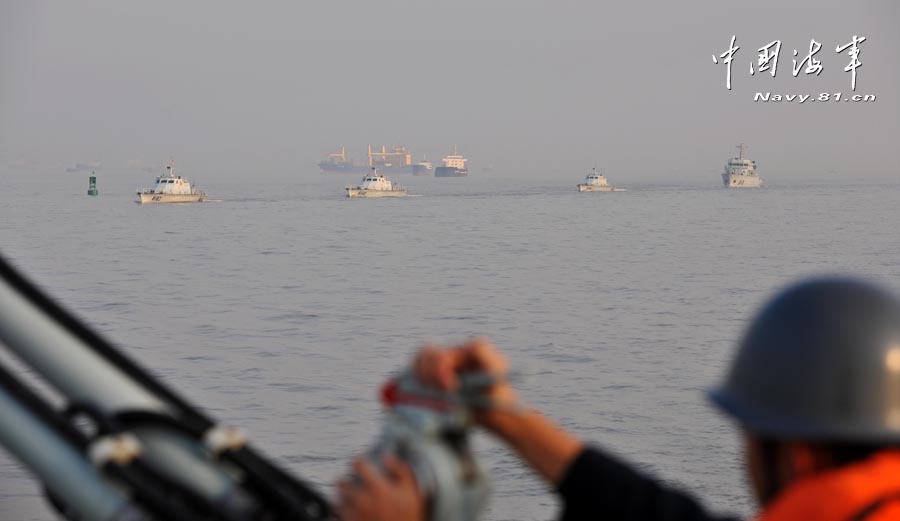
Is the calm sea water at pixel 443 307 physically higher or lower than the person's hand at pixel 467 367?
lower

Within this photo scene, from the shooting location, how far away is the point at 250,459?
1828 millimetres

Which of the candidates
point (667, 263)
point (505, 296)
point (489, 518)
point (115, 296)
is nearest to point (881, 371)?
point (489, 518)

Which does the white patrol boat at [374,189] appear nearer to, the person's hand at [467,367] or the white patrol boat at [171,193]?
the white patrol boat at [171,193]

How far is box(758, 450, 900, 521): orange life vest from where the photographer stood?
1.39 m

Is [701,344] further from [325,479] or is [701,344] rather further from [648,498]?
[648,498]

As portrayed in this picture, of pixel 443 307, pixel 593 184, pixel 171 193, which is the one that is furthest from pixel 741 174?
pixel 443 307

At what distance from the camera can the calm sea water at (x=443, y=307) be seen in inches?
631

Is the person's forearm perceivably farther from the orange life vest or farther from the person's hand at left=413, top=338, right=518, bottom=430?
the orange life vest

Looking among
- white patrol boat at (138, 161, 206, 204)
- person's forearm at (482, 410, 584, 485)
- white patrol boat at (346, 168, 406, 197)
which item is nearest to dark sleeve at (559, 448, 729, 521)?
person's forearm at (482, 410, 584, 485)

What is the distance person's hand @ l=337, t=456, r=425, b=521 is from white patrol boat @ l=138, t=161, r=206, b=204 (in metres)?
89.3

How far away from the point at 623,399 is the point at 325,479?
7040mm

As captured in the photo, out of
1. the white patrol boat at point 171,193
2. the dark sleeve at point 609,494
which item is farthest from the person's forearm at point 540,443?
the white patrol boat at point 171,193

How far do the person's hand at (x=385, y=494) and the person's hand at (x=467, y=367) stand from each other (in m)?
0.13

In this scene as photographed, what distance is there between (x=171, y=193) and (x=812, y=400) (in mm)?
92107
